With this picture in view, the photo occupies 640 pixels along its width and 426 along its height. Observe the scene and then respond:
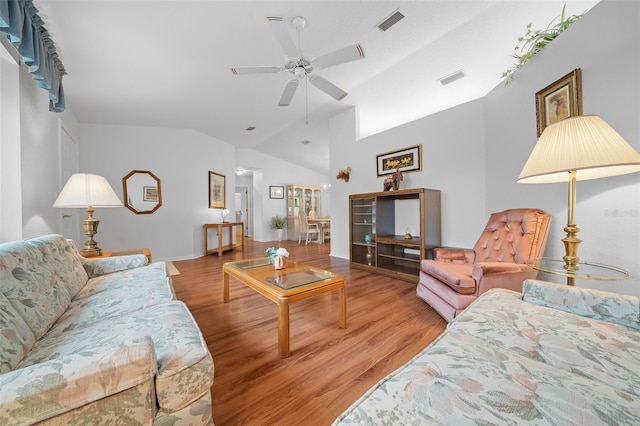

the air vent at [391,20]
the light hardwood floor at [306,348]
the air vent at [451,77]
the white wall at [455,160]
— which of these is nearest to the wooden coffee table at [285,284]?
the light hardwood floor at [306,348]

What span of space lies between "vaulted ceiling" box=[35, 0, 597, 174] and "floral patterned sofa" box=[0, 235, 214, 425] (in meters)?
1.93

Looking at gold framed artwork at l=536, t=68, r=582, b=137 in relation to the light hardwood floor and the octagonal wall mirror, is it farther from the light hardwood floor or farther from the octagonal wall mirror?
the octagonal wall mirror

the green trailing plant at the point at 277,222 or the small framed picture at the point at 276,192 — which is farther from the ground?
the small framed picture at the point at 276,192

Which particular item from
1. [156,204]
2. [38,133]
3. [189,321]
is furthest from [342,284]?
[156,204]

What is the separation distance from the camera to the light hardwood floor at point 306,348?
1.20 m

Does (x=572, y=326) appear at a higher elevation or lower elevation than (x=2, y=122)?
lower

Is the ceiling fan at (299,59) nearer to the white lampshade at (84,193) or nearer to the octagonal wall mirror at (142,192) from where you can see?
the white lampshade at (84,193)

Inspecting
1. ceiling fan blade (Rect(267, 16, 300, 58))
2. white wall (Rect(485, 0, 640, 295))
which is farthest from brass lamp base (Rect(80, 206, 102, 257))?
white wall (Rect(485, 0, 640, 295))

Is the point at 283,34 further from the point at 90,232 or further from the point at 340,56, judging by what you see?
the point at 90,232

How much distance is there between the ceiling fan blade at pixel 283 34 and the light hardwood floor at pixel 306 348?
229cm

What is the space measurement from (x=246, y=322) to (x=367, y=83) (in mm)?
3578

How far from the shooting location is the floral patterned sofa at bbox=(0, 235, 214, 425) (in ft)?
2.04

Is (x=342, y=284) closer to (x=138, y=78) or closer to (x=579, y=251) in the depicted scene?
(x=579, y=251)

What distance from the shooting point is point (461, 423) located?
53 cm
